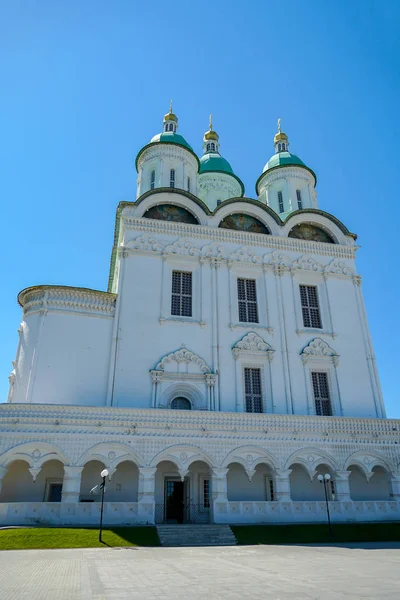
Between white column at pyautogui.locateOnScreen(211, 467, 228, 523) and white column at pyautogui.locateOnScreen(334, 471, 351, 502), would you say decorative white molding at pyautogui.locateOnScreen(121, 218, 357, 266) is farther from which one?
white column at pyautogui.locateOnScreen(211, 467, 228, 523)

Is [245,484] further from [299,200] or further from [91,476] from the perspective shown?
[299,200]

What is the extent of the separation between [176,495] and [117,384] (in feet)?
16.9

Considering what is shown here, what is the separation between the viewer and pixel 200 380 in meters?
20.0

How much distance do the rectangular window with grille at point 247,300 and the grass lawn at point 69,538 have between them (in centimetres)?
1126

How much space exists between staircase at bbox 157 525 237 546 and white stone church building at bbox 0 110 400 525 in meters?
1.10

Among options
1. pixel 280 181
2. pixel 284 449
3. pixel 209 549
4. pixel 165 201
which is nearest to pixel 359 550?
pixel 209 549

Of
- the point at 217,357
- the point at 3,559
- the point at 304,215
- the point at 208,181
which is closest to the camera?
the point at 3,559

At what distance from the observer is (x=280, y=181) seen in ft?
95.5

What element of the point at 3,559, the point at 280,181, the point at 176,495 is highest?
the point at 280,181

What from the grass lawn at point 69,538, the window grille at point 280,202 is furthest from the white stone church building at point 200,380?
the window grille at point 280,202

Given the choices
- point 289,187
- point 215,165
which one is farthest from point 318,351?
point 215,165

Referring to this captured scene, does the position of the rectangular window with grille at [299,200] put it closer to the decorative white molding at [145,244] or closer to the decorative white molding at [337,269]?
the decorative white molding at [337,269]

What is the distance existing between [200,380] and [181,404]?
4.52ft

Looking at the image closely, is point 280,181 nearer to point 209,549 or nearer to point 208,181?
point 208,181
